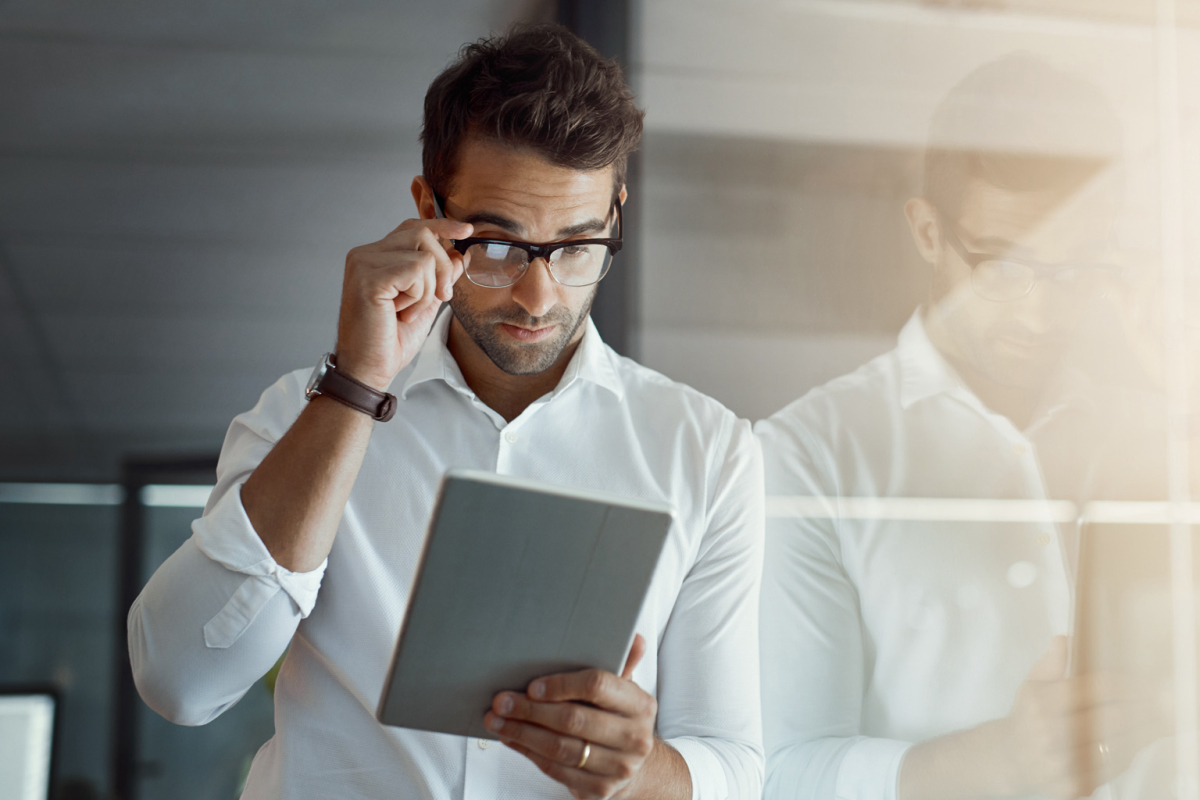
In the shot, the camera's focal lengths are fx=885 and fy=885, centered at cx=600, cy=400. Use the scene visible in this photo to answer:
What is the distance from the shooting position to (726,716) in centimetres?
112

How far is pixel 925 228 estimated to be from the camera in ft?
3.61

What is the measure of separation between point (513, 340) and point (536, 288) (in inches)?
3.7

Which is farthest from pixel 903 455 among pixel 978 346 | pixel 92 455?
pixel 92 455

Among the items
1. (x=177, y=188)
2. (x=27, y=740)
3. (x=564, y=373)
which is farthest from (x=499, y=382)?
(x=27, y=740)

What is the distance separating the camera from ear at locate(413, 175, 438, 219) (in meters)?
1.27

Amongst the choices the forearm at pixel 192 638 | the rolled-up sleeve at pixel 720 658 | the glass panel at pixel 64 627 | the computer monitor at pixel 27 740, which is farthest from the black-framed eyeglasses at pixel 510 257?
the computer monitor at pixel 27 740

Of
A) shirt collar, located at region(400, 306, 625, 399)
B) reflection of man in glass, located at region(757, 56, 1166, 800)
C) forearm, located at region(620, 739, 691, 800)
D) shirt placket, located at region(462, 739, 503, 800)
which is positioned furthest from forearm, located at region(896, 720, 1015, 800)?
shirt collar, located at region(400, 306, 625, 399)

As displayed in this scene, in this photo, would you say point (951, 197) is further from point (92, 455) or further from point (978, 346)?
point (92, 455)

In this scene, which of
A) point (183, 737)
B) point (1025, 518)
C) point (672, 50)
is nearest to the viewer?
point (1025, 518)

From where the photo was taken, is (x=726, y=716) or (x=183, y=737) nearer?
(x=726, y=716)

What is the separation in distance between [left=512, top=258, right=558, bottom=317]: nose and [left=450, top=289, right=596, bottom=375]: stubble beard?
0.02 m

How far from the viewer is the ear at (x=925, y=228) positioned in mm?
A: 1081

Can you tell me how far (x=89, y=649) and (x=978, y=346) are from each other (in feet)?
7.32

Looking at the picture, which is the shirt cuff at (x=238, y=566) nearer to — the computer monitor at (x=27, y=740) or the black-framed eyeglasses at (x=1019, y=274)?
the black-framed eyeglasses at (x=1019, y=274)
